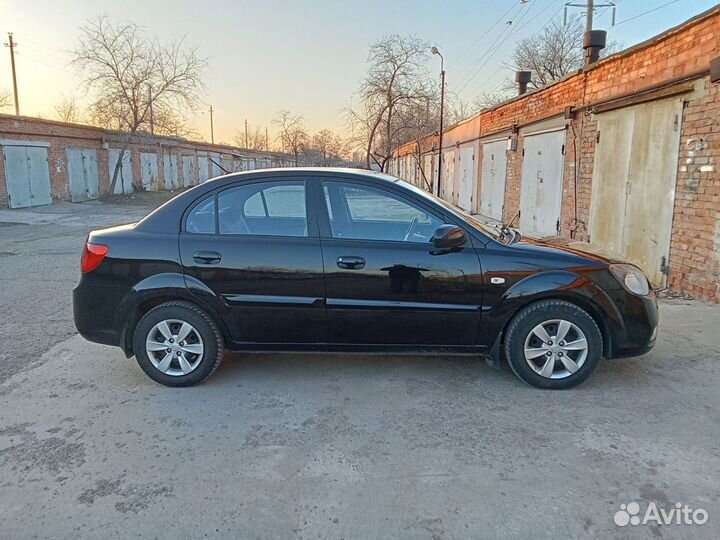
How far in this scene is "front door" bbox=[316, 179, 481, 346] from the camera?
3.68 m

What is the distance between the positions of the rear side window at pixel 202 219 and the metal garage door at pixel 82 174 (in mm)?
24058

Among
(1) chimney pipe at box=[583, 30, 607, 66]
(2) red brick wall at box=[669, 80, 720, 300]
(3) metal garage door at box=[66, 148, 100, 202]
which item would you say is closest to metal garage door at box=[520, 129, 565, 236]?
(1) chimney pipe at box=[583, 30, 607, 66]

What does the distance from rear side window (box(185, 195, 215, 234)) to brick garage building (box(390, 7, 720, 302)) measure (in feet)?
18.8

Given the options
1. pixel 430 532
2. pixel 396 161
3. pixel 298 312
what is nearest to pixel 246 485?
pixel 430 532

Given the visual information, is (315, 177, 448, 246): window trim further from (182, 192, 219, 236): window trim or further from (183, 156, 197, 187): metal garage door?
(183, 156, 197, 187): metal garage door

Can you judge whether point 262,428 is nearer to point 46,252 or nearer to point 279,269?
point 279,269

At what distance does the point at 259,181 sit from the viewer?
391 cm

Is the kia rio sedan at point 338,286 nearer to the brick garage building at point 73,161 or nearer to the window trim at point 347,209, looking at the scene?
the window trim at point 347,209

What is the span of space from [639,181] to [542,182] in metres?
3.94

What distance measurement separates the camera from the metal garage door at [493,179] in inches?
564

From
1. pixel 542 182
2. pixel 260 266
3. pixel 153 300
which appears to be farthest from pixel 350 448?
pixel 542 182

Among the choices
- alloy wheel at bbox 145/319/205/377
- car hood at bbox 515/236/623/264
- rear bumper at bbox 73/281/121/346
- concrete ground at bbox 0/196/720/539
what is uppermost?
car hood at bbox 515/236/623/264

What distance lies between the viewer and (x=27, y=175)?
20766 millimetres

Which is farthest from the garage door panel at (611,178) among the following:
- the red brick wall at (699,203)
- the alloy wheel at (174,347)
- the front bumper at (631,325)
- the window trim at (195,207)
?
the alloy wheel at (174,347)
